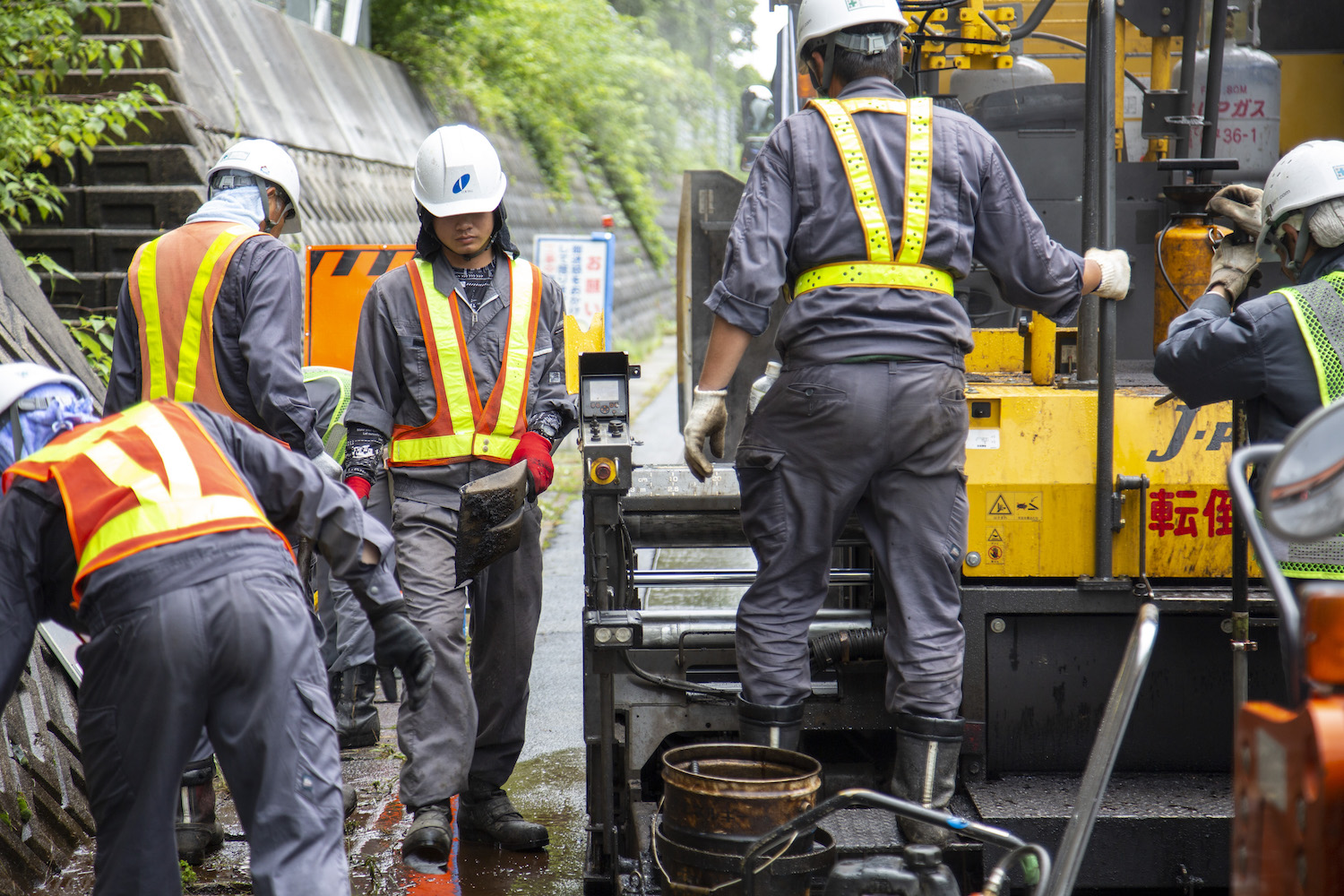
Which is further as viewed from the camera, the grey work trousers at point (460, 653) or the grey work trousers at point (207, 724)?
the grey work trousers at point (460, 653)

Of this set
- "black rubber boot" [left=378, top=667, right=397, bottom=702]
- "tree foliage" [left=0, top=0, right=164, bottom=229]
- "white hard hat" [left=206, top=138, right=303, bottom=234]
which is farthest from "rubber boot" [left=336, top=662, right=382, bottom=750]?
"tree foliage" [left=0, top=0, right=164, bottom=229]

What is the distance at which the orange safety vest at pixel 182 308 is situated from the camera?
3854 mm

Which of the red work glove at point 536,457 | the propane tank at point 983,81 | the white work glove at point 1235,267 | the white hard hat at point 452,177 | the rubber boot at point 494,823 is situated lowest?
the rubber boot at point 494,823

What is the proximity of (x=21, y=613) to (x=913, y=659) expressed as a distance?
1.92 m

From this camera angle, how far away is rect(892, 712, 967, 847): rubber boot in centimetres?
307

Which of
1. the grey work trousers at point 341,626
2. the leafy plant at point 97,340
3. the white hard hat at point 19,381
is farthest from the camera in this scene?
the leafy plant at point 97,340

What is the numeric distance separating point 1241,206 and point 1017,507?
0.93 m

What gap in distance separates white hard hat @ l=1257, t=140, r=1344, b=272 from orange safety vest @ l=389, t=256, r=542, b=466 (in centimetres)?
210

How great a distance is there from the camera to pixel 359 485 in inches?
150

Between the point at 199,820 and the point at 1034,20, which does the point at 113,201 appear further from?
the point at 1034,20

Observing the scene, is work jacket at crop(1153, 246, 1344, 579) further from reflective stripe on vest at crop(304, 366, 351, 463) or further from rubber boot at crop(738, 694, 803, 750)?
reflective stripe on vest at crop(304, 366, 351, 463)

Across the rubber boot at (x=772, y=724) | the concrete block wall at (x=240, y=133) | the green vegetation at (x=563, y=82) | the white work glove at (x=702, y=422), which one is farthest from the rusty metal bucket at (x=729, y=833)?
the green vegetation at (x=563, y=82)

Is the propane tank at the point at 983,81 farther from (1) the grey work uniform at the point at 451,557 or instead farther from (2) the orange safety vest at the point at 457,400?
(2) the orange safety vest at the point at 457,400

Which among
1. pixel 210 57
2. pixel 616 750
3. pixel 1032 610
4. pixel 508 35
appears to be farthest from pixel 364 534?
pixel 508 35
